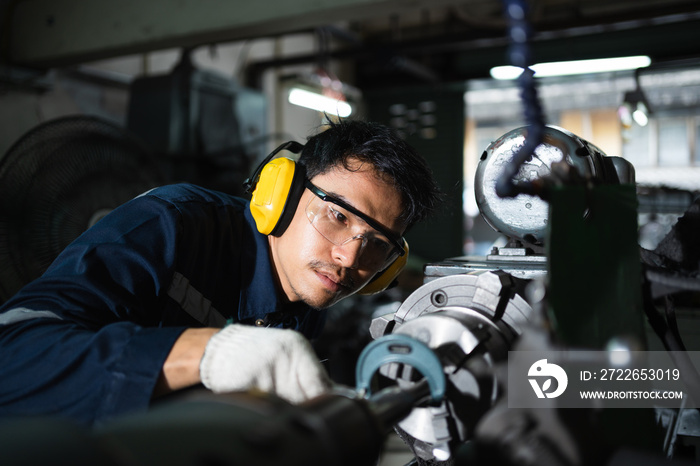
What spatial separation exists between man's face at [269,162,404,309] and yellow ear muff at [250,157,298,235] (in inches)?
2.2

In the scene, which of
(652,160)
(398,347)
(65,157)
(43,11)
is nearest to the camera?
(398,347)

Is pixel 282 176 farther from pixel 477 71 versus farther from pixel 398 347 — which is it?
pixel 477 71

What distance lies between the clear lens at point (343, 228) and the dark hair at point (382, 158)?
0.32ft

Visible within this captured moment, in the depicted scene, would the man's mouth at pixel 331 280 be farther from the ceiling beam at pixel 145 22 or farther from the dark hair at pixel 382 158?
the ceiling beam at pixel 145 22

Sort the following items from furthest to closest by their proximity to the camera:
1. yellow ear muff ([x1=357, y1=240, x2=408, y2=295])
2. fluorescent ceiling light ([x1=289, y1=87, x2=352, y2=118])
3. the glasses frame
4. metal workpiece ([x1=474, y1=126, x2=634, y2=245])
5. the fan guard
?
fluorescent ceiling light ([x1=289, y1=87, x2=352, y2=118]) < the fan guard < yellow ear muff ([x1=357, y1=240, x2=408, y2=295]) < the glasses frame < metal workpiece ([x1=474, y1=126, x2=634, y2=245])

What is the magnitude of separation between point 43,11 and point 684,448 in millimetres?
3395

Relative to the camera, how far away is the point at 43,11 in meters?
3.00

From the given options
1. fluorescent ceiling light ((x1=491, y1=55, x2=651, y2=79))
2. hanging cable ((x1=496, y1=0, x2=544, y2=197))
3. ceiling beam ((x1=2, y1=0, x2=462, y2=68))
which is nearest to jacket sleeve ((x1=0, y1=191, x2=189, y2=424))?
hanging cable ((x1=496, y1=0, x2=544, y2=197))

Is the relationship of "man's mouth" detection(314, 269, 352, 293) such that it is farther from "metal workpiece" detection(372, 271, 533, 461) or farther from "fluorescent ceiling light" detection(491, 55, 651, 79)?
"fluorescent ceiling light" detection(491, 55, 651, 79)

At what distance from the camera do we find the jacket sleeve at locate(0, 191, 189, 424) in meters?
0.79

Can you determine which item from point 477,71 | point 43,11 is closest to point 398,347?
point 43,11

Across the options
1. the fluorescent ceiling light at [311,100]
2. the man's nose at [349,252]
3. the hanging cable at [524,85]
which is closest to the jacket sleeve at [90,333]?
the man's nose at [349,252]

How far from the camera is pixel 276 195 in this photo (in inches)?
53.6

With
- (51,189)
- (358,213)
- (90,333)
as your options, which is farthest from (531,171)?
(51,189)
